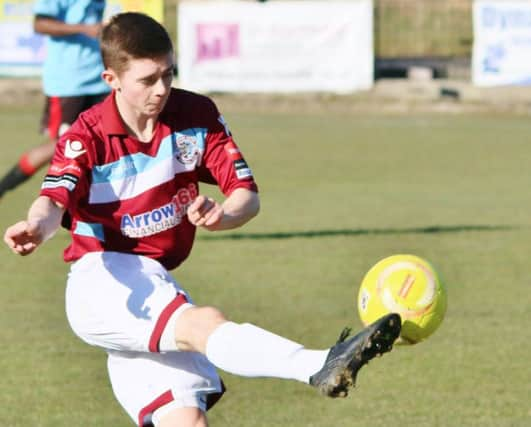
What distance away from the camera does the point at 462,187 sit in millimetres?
14406

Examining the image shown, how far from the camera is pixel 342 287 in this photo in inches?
353

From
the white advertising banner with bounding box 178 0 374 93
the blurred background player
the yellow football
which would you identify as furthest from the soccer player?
the white advertising banner with bounding box 178 0 374 93

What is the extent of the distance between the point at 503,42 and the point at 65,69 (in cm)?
1347

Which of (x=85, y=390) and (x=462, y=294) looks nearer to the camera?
(x=85, y=390)

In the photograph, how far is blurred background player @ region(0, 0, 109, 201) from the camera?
34.7ft

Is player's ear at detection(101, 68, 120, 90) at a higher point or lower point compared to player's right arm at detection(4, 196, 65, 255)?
higher

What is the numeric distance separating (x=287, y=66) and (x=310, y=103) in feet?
2.92

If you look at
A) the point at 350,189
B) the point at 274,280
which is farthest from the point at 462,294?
the point at 350,189

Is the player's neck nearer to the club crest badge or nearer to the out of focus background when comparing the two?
the club crest badge

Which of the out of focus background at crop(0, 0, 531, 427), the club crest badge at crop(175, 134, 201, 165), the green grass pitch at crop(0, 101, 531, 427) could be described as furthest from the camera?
the out of focus background at crop(0, 0, 531, 427)

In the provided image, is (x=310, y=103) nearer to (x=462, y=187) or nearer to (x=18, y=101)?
(x=18, y=101)

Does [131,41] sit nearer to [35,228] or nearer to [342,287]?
[35,228]

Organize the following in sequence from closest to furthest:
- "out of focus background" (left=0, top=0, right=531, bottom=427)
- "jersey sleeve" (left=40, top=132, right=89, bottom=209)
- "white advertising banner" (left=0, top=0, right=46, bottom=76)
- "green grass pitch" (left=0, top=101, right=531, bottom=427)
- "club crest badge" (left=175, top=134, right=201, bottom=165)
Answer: "jersey sleeve" (left=40, top=132, right=89, bottom=209) < "club crest badge" (left=175, top=134, right=201, bottom=165) < "green grass pitch" (left=0, top=101, right=531, bottom=427) < "out of focus background" (left=0, top=0, right=531, bottom=427) < "white advertising banner" (left=0, top=0, right=46, bottom=76)

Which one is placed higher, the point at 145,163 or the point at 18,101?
the point at 145,163
